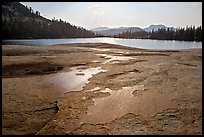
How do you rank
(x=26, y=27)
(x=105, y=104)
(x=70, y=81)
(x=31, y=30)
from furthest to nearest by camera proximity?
1. (x=31, y=30)
2. (x=26, y=27)
3. (x=70, y=81)
4. (x=105, y=104)

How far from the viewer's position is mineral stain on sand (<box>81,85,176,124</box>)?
657 centimetres

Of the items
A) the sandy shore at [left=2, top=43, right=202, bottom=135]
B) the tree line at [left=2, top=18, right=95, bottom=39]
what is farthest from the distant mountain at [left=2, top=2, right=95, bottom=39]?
the sandy shore at [left=2, top=43, right=202, bottom=135]

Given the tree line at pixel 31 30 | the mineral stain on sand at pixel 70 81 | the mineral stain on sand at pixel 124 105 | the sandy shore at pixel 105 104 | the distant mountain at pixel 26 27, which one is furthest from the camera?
the distant mountain at pixel 26 27

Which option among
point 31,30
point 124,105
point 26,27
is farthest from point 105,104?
point 31,30

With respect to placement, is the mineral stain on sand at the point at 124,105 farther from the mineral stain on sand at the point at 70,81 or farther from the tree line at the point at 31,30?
the tree line at the point at 31,30

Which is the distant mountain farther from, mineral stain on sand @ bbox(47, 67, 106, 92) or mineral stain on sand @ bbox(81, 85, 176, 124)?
mineral stain on sand @ bbox(81, 85, 176, 124)

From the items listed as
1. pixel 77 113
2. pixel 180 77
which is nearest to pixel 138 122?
pixel 77 113

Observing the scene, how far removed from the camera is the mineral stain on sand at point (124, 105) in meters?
6.57

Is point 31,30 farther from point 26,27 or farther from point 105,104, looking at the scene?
point 105,104

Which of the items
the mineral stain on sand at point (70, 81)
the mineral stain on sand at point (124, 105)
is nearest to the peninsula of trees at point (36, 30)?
the mineral stain on sand at point (70, 81)

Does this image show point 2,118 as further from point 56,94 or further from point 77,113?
point 56,94

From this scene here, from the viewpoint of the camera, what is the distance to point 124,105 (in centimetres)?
753

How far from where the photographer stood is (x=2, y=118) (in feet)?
21.2

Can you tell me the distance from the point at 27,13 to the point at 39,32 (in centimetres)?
6943
